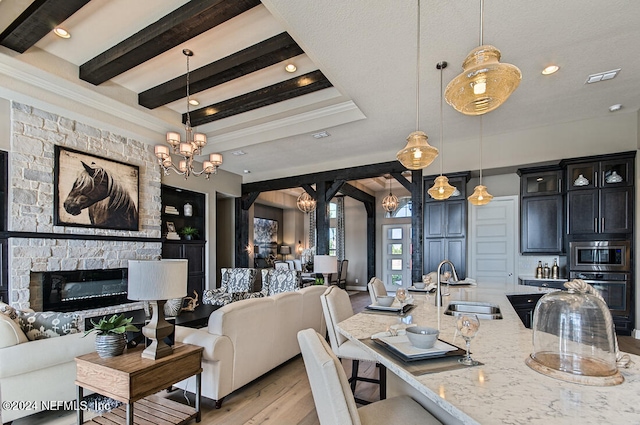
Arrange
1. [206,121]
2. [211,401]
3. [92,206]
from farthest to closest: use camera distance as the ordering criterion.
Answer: [206,121], [92,206], [211,401]

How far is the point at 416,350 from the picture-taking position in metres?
1.33

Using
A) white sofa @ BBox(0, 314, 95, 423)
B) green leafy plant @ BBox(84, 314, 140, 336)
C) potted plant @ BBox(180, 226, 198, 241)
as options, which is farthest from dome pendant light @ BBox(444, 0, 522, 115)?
potted plant @ BBox(180, 226, 198, 241)

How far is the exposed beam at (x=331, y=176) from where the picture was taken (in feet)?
20.4

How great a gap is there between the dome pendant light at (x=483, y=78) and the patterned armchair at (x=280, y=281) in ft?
14.2

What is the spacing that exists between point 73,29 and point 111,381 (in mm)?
3676

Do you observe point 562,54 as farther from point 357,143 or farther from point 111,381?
point 111,381

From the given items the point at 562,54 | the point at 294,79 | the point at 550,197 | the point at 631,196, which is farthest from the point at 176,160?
the point at 631,196

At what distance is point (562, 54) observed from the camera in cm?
301

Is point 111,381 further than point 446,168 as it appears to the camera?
No

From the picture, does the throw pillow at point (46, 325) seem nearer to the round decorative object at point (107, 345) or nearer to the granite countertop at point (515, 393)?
the round decorative object at point (107, 345)

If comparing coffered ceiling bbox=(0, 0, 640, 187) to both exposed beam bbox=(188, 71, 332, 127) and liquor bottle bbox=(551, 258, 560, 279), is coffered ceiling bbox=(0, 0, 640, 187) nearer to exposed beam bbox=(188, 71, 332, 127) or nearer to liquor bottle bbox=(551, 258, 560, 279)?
exposed beam bbox=(188, 71, 332, 127)

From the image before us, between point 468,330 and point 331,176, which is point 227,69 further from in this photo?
point 468,330

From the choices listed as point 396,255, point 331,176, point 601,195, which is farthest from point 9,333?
point 396,255

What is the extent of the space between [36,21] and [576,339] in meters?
4.84
